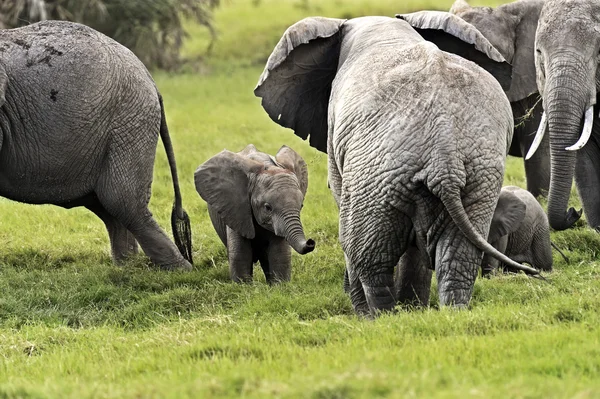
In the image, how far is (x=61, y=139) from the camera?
29.1 feet

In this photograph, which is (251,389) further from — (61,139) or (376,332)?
(61,139)

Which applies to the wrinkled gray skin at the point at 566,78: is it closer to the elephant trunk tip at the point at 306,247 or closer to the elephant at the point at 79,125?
the elephant trunk tip at the point at 306,247

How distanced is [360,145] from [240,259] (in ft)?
8.61

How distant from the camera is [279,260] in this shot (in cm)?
880

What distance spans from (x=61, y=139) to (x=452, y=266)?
365cm

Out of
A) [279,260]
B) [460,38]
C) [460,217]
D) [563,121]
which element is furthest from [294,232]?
[460,217]

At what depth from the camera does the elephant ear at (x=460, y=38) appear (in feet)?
25.0

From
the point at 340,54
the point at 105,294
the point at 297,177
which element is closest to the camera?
the point at 340,54

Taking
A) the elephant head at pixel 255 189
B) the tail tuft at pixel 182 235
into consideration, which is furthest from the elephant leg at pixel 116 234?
the elephant head at pixel 255 189

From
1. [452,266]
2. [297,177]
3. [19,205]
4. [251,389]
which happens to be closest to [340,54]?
[297,177]

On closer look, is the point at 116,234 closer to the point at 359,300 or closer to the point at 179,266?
the point at 179,266

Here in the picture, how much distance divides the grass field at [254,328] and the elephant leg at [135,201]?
0.19 metres

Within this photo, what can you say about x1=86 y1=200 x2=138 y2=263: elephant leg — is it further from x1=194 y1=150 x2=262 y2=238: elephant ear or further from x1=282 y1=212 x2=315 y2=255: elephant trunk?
x1=282 y1=212 x2=315 y2=255: elephant trunk

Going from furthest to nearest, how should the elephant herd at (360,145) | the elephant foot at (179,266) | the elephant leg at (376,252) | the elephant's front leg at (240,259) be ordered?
the elephant foot at (179,266) < the elephant's front leg at (240,259) < the elephant leg at (376,252) < the elephant herd at (360,145)
